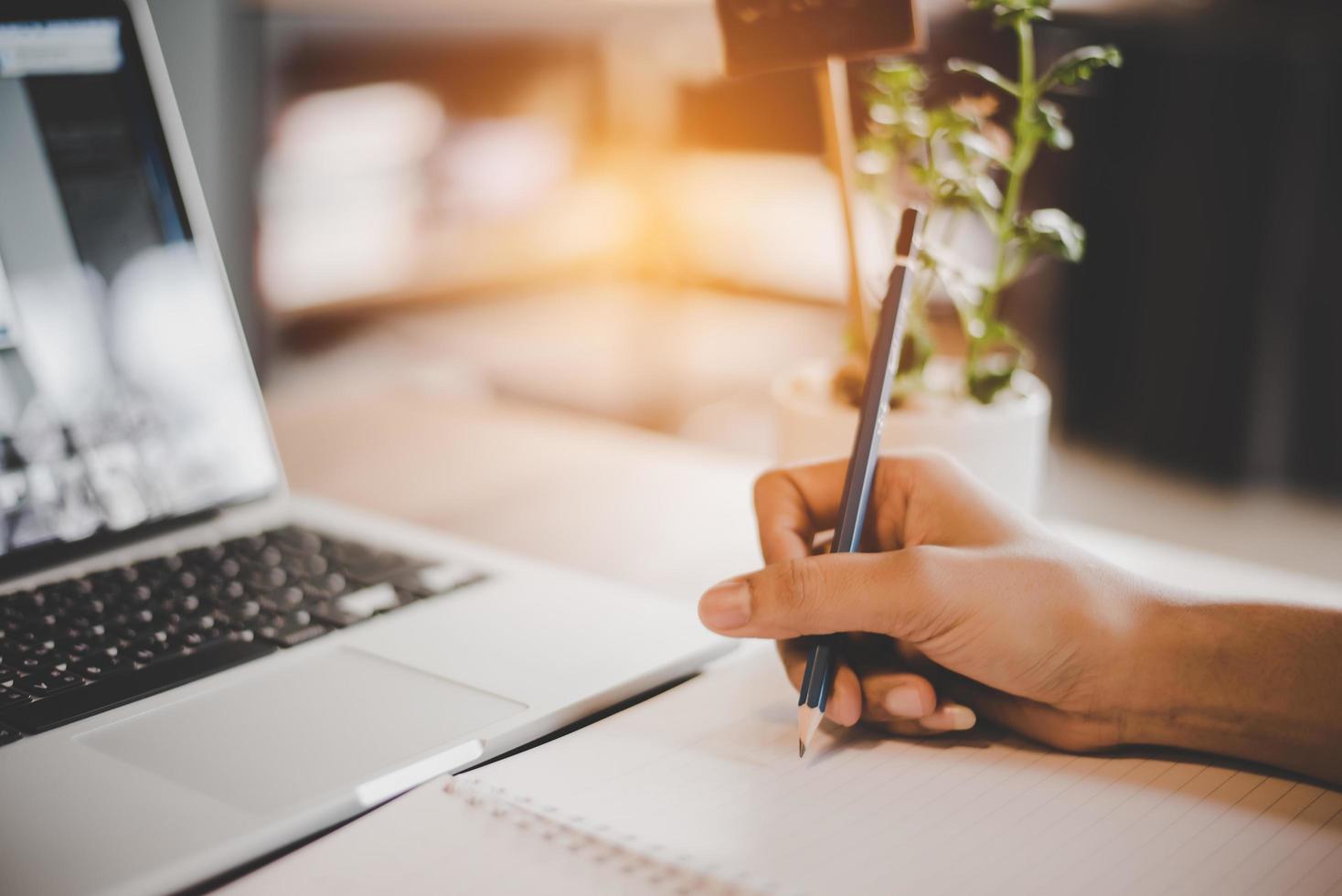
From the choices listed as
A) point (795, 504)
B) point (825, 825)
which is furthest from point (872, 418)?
point (825, 825)

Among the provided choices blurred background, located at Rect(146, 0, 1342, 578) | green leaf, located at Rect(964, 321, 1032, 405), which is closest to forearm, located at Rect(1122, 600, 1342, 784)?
green leaf, located at Rect(964, 321, 1032, 405)

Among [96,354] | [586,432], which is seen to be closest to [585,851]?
[96,354]

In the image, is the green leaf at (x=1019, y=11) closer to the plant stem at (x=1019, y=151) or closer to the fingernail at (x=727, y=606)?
the plant stem at (x=1019, y=151)

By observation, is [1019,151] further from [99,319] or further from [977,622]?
[99,319]

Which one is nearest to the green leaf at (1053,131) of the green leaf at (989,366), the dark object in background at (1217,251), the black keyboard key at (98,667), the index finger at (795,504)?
the green leaf at (989,366)

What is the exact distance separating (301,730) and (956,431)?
0.40 meters

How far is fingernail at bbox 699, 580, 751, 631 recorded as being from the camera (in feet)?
1.45

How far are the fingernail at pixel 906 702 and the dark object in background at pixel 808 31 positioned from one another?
375mm

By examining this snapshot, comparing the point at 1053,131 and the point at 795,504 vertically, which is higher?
the point at 1053,131

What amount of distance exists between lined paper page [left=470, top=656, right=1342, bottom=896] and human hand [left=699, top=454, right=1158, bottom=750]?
0.02 m

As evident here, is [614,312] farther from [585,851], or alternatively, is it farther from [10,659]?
[585,851]

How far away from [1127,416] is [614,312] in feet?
3.90

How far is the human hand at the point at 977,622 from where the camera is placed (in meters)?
0.44

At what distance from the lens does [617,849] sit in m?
0.37
